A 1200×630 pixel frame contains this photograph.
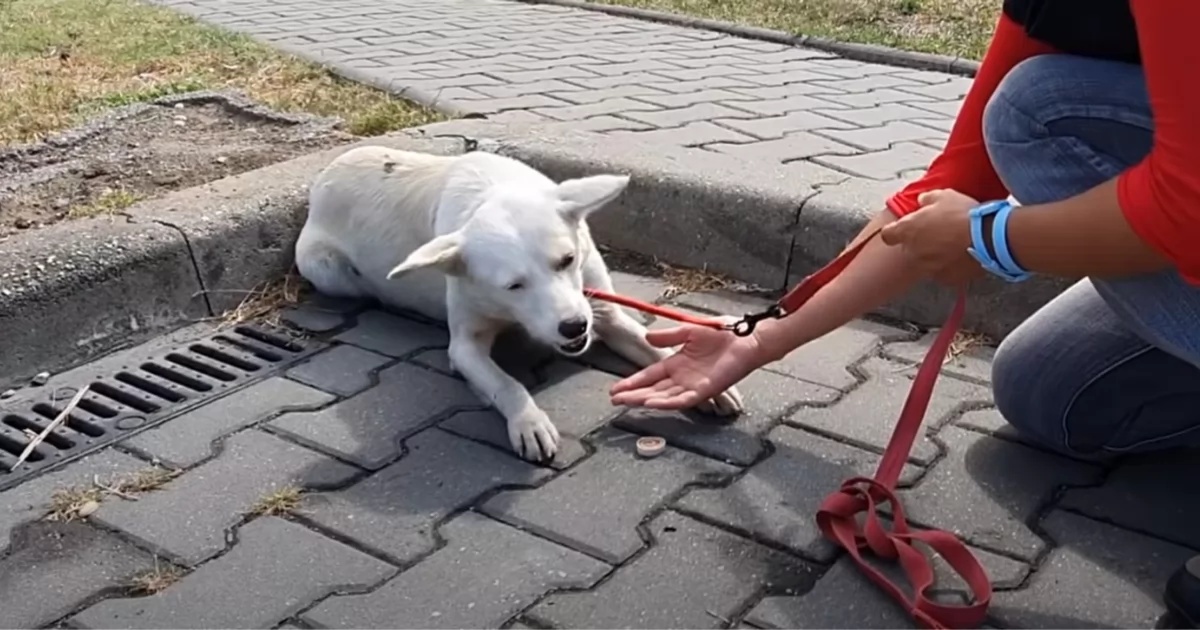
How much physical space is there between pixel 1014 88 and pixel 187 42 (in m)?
4.86

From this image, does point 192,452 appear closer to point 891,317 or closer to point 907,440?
point 907,440

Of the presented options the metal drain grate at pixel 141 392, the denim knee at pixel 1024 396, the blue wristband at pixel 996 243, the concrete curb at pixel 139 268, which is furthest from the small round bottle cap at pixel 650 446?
the concrete curb at pixel 139 268

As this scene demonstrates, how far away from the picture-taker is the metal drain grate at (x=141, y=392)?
8.88ft

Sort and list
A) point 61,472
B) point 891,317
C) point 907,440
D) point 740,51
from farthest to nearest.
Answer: point 740,51 < point 891,317 < point 61,472 < point 907,440

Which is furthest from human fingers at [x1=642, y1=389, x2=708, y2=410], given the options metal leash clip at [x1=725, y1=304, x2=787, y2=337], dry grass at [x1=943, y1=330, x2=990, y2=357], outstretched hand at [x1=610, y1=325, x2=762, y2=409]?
dry grass at [x1=943, y1=330, x2=990, y2=357]

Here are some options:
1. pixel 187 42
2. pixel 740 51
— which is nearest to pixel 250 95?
pixel 187 42

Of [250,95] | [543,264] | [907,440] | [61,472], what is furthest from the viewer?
[250,95]

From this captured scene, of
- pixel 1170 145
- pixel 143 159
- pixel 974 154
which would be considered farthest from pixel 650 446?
pixel 143 159

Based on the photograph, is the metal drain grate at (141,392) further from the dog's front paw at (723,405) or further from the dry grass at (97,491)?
the dog's front paw at (723,405)

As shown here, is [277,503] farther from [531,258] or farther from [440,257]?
[531,258]

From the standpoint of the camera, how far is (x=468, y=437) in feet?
8.77

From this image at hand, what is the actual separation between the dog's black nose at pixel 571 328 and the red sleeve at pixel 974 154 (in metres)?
0.68

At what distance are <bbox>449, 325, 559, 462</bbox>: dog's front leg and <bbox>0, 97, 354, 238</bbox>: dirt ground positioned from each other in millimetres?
1141

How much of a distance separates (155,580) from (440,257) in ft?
2.98
